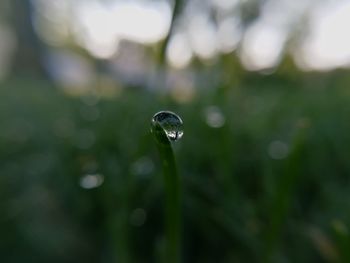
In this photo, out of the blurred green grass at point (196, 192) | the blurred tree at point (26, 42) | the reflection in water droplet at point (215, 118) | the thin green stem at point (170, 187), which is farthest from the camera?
the blurred tree at point (26, 42)

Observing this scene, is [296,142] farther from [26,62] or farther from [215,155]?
[26,62]

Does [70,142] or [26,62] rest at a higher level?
[70,142]

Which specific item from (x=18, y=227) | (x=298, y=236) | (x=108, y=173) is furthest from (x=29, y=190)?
(x=298, y=236)

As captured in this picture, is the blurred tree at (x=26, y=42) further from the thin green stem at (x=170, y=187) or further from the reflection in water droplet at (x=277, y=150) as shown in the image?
the thin green stem at (x=170, y=187)

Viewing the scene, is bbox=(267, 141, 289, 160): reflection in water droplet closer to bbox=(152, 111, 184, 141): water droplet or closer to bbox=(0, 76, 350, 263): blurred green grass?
bbox=(0, 76, 350, 263): blurred green grass

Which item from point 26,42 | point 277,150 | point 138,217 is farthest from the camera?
point 26,42

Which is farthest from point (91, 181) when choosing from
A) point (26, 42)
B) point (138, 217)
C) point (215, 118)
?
point (26, 42)

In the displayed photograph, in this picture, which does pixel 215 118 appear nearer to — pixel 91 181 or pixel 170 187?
pixel 91 181

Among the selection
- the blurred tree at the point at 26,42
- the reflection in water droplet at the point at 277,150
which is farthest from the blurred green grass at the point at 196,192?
the blurred tree at the point at 26,42
